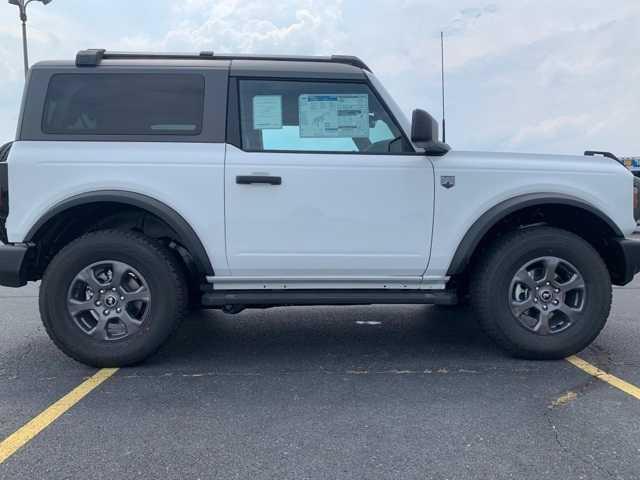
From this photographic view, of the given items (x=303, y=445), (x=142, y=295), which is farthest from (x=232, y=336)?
(x=303, y=445)

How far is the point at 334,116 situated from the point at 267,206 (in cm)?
78

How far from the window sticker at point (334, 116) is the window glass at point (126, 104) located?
0.71 m

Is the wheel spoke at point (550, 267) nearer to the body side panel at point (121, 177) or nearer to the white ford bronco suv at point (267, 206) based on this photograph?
the white ford bronco suv at point (267, 206)

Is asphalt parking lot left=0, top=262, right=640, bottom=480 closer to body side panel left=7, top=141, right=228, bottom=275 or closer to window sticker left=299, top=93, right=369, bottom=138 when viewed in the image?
body side panel left=7, top=141, right=228, bottom=275

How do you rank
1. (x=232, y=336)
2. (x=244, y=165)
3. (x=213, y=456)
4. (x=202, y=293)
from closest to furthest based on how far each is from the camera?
(x=213, y=456), (x=244, y=165), (x=202, y=293), (x=232, y=336)

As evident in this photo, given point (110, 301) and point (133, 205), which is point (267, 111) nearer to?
point (133, 205)

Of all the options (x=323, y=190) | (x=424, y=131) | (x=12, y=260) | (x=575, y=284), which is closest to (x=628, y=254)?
(x=575, y=284)

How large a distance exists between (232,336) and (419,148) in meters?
2.18

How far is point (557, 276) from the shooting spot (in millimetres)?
3811

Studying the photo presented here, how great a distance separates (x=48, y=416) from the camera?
3.01 metres

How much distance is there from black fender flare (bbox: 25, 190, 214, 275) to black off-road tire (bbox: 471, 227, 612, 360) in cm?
198

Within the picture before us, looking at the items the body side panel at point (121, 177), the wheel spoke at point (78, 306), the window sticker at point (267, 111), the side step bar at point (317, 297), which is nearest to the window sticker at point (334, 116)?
the window sticker at point (267, 111)

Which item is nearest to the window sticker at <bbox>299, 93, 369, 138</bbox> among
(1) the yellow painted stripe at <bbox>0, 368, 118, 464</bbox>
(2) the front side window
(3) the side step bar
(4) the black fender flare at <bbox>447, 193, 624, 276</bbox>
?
(2) the front side window

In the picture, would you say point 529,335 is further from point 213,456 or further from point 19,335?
point 19,335
